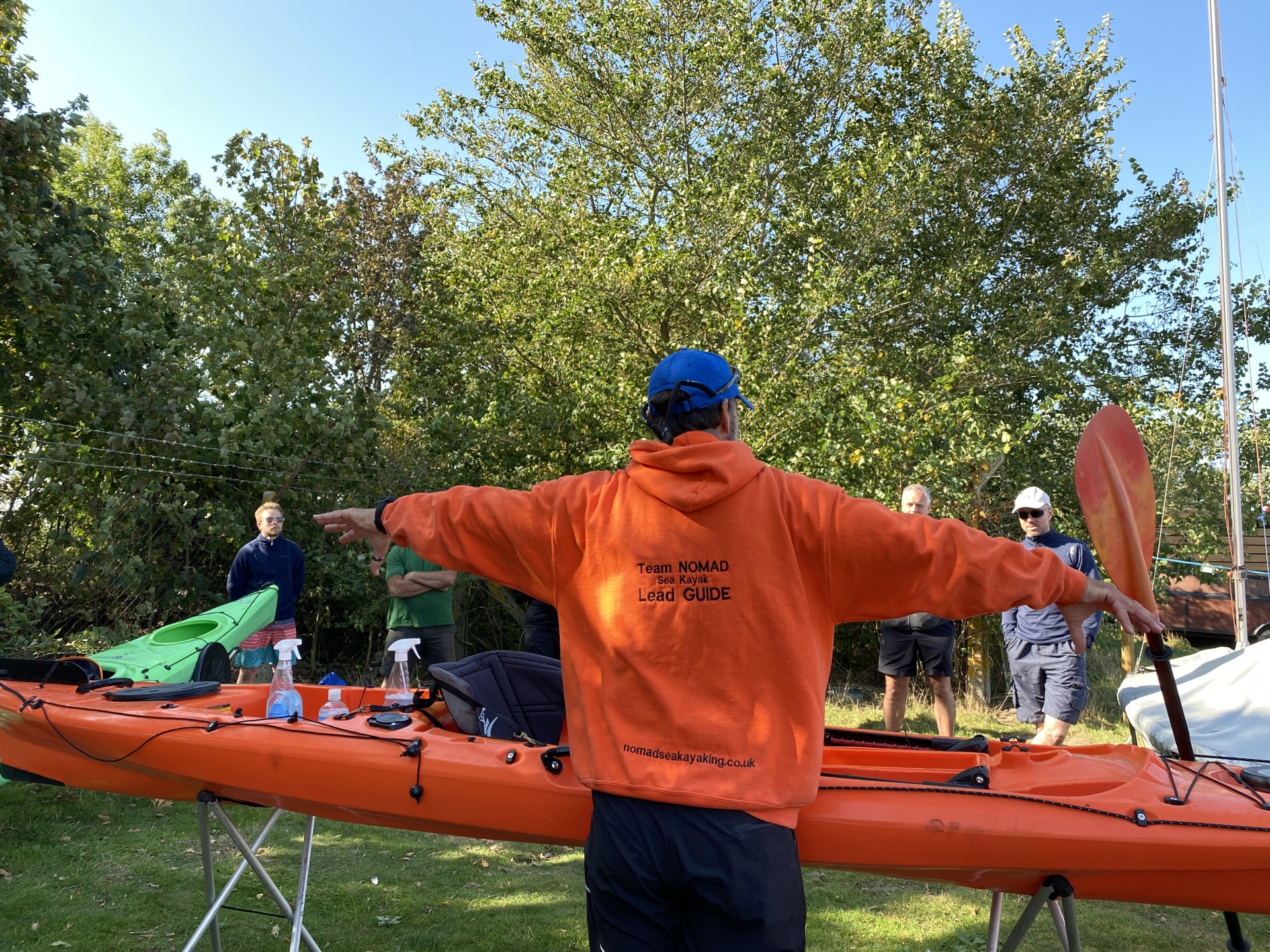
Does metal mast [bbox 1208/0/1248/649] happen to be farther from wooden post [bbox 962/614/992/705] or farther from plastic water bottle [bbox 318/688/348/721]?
plastic water bottle [bbox 318/688/348/721]

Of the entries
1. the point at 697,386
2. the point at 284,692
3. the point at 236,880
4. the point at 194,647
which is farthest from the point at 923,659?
the point at 194,647

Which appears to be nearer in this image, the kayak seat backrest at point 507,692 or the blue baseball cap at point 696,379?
the blue baseball cap at point 696,379

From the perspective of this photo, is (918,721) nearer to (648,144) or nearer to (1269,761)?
(1269,761)

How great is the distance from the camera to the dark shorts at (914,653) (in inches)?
223

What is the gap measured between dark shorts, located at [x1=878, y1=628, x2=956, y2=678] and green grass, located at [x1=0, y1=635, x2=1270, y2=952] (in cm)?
179

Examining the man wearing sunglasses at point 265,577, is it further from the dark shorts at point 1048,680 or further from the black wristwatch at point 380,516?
the dark shorts at point 1048,680

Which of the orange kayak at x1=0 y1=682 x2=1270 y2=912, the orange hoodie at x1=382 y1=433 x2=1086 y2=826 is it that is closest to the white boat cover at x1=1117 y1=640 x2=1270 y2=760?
the orange kayak at x1=0 y1=682 x2=1270 y2=912

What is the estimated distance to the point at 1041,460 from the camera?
11234mm

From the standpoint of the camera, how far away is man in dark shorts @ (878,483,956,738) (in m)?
5.64

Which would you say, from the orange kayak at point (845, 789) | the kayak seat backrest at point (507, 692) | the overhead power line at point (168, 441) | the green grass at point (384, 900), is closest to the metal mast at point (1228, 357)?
the green grass at point (384, 900)

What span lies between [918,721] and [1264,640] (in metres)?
2.78

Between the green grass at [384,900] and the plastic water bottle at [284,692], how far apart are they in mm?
966

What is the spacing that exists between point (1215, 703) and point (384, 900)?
13.2ft

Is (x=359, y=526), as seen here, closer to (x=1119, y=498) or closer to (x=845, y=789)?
(x=845, y=789)
